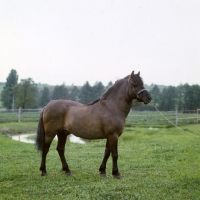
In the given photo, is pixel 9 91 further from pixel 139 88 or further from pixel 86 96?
pixel 139 88

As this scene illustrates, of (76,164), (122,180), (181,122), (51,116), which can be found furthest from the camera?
(181,122)

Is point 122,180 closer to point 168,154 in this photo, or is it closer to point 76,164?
point 76,164

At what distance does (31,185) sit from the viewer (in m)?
5.30

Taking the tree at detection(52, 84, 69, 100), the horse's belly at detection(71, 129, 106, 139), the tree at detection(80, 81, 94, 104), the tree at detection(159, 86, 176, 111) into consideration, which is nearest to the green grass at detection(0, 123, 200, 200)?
the horse's belly at detection(71, 129, 106, 139)

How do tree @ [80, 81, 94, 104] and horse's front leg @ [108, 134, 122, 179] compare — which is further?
tree @ [80, 81, 94, 104]

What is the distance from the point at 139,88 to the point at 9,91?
53.6 meters

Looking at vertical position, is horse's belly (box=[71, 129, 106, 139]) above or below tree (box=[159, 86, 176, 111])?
below

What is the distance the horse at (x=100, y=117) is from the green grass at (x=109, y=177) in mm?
493

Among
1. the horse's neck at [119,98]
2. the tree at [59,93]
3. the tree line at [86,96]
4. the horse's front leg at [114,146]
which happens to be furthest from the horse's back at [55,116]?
the tree at [59,93]

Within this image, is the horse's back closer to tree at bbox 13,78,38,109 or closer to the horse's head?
the horse's head

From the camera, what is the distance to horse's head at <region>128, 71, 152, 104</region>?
5704 millimetres

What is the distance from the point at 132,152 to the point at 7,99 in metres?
49.5

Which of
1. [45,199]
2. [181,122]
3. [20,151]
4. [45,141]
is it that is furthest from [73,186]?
[181,122]

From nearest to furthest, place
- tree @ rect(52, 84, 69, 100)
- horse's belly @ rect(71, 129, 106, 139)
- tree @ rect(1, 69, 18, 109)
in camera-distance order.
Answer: horse's belly @ rect(71, 129, 106, 139) → tree @ rect(1, 69, 18, 109) → tree @ rect(52, 84, 69, 100)
